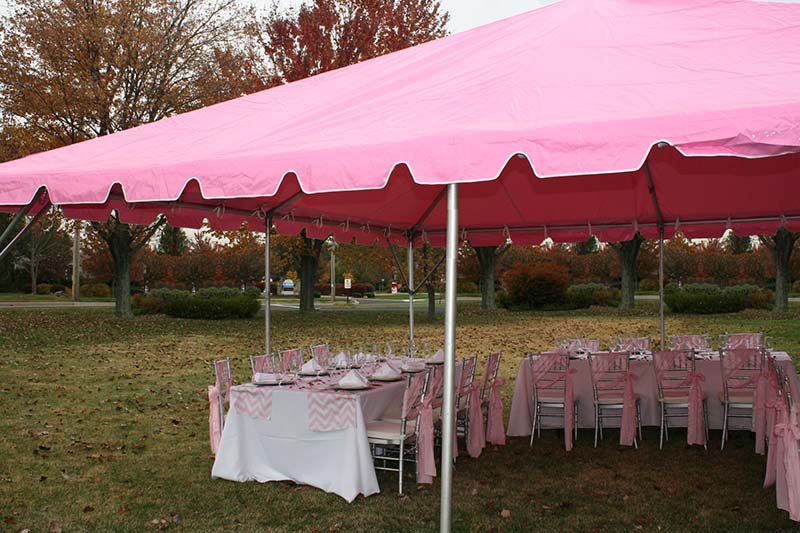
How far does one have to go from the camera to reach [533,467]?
6.71 m

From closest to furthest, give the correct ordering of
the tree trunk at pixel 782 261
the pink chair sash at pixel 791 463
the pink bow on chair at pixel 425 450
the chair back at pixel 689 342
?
the pink chair sash at pixel 791 463 < the pink bow on chair at pixel 425 450 < the chair back at pixel 689 342 < the tree trunk at pixel 782 261

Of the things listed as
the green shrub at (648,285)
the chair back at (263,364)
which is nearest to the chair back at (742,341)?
the chair back at (263,364)

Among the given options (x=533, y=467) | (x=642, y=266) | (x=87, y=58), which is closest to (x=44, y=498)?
(x=533, y=467)

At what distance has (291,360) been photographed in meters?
7.90

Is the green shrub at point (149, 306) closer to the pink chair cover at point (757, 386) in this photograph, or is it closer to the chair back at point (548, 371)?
the chair back at point (548, 371)

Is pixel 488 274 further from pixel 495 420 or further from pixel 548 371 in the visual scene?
pixel 495 420

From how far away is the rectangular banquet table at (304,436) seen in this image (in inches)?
225

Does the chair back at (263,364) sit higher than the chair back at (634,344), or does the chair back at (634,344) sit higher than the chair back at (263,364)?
the chair back at (263,364)

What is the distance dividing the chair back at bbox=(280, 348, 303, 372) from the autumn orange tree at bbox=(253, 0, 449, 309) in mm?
15892

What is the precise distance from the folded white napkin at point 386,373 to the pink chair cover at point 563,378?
1.62m

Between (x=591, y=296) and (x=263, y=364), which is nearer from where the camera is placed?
→ (x=263, y=364)

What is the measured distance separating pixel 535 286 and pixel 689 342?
2105 cm

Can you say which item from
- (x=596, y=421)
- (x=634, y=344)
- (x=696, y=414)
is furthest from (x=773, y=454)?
(x=634, y=344)

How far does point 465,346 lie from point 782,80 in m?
14.1
